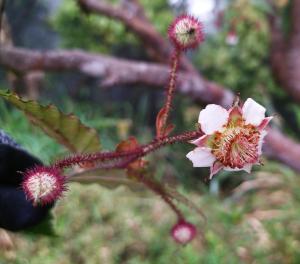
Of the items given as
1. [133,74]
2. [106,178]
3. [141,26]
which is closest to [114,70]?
[133,74]

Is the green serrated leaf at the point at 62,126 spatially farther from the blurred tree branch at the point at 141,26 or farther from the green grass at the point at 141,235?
the blurred tree branch at the point at 141,26

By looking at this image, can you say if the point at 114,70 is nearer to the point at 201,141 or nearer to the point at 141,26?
the point at 141,26

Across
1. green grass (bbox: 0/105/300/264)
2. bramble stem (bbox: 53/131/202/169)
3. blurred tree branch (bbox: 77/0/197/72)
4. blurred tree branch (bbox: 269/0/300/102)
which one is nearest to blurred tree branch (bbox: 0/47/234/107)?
blurred tree branch (bbox: 77/0/197/72)

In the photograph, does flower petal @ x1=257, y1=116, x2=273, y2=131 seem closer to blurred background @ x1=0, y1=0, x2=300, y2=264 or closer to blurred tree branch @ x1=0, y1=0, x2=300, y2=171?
blurred background @ x1=0, y1=0, x2=300, y2=264

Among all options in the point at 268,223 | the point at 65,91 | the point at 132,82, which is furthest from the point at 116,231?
the point at 65,91

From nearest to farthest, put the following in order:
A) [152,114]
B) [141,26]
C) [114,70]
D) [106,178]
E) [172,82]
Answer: [172,82] → [106,178] → [114,70] → [141,26] → [152,114]
